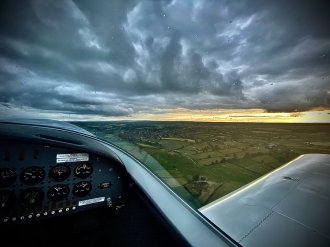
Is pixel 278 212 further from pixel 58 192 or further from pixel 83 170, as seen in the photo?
pixel 58 192

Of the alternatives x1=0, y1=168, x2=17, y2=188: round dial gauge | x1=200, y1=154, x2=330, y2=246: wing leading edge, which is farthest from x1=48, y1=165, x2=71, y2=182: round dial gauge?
x1=200, y1=154, x2=330, y2=246: wing leading edge

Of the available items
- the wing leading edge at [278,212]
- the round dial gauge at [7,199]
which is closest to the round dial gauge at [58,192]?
the round dial gauge at [7,199]

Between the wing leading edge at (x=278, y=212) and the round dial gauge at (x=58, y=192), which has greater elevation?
the round dial gauge at (x=58, y=192)

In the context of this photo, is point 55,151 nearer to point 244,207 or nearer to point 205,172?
point 244,207

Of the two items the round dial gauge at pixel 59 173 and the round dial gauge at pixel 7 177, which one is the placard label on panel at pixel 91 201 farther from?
the round dial gauge at pixel 7 177

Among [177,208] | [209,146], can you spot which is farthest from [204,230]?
[209,146]

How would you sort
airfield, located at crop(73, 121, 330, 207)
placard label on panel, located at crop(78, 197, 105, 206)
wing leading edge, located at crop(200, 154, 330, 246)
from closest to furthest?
wing leading edge, located at crop(200, 154, 330, 246), placard label on panel, located at crop(78, 197, 105, 206), airfield, located at crop(73, 121, 330, 207)

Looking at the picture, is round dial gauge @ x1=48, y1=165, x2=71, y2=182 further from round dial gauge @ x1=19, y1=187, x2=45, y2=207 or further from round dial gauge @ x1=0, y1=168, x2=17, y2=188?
round dial gauge @ x1=0, y1=168, x2=17, y2=188
